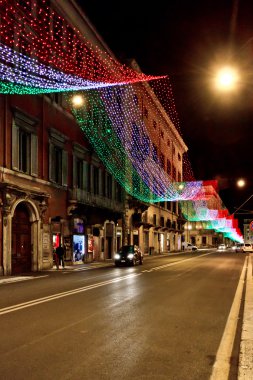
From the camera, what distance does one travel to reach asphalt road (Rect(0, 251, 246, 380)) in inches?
236

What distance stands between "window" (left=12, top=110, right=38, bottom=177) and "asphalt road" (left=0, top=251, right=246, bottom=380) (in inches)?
494

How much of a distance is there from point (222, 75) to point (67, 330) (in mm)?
7227

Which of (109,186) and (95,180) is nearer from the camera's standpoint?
(95,180)

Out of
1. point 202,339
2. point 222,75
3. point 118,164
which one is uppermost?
point 118,164

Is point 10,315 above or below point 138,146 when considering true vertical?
below

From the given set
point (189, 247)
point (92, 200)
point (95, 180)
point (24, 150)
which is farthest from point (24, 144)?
point (189, 247)

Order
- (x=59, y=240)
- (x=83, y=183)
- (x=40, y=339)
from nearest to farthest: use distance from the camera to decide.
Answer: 1. (x=40, y=339)
2. (x=59, y=240)
3. (x=83, y=183)

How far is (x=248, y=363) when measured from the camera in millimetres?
6188

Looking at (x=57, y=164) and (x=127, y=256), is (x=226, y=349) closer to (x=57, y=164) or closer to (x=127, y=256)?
(x=127, y=256)

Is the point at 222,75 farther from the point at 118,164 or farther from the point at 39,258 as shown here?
the point at 118,164

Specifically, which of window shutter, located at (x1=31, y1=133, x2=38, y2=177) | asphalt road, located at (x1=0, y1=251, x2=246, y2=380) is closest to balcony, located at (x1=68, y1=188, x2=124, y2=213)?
window shutter, located at (x1=31, y1=133, x2=38, y2=177)

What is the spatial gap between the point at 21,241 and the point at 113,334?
64.4 ft

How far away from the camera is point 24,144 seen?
27750mm

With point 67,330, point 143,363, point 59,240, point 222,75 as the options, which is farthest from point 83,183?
point 143,363
